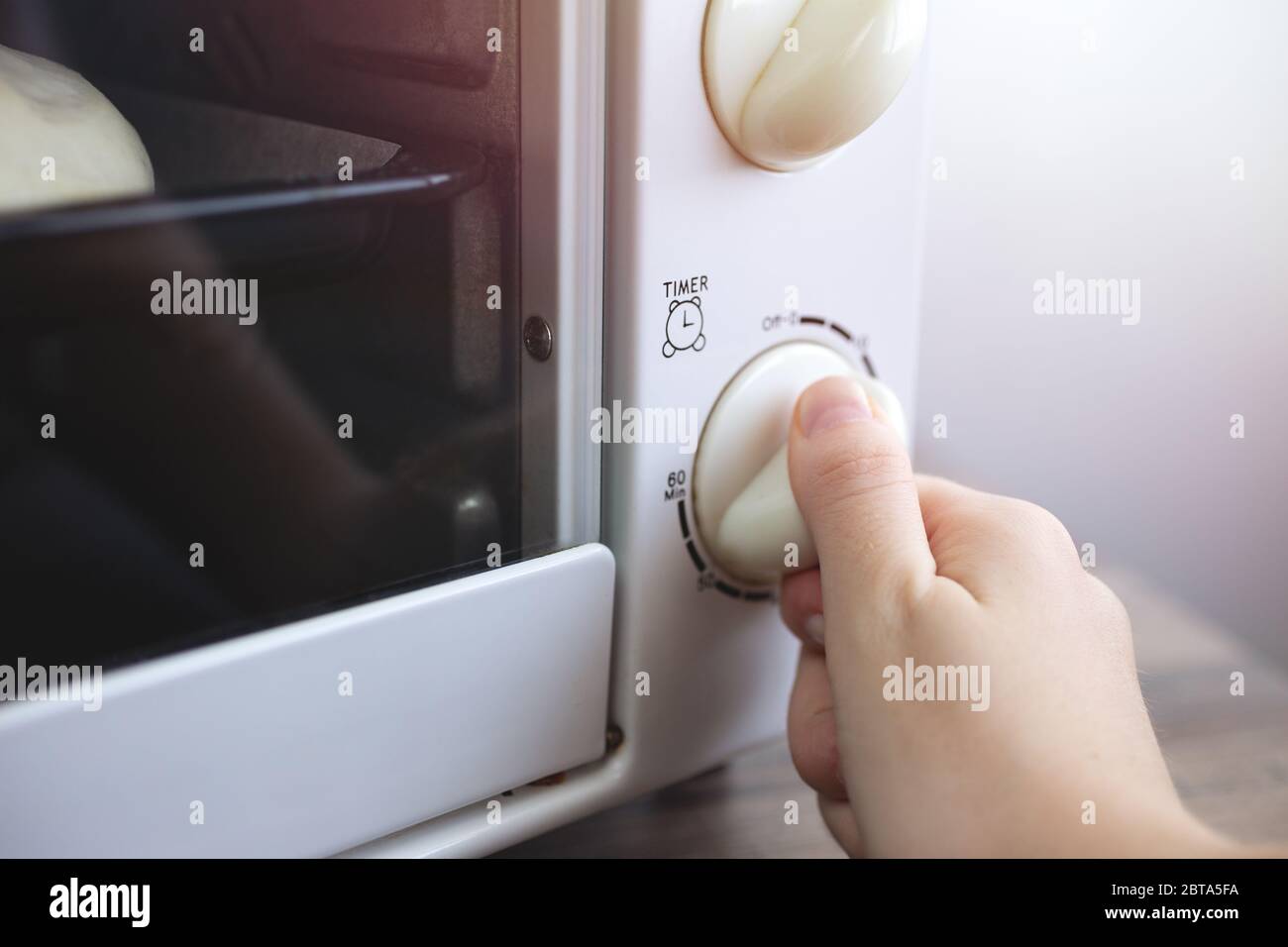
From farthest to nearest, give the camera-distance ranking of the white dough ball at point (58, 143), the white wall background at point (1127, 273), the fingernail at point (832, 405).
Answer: the white wall background at point (1127, 273) → the fingernail at point (832, 405) → the white dough ball at point (58, 143)

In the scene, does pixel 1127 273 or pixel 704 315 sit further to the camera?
pixel 1127 273

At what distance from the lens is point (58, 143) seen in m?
0.30

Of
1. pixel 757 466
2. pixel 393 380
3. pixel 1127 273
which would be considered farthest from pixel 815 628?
pixel 1127 273

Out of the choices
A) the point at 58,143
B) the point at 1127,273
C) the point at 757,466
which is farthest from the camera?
the point at 1127,273

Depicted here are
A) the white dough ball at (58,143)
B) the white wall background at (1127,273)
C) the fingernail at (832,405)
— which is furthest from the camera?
the white wall background at (1127,273)

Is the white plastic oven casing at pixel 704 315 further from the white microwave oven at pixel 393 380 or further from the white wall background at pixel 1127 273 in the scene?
the white wall background at pixel 1127 273

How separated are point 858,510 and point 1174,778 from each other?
25 centimetres

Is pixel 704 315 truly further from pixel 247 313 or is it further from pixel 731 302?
pixel 247 313

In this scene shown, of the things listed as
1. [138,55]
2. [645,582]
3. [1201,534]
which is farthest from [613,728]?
[1201,534]

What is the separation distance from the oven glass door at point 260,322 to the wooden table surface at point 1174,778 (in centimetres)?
14

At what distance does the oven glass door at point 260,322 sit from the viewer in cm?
30

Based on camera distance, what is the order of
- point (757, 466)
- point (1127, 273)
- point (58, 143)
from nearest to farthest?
point (58, 143) < point (757, 466) < point (1127, 273)

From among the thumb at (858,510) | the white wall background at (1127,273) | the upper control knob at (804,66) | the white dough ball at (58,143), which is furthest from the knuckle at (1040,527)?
the white wall background at (1127,273)

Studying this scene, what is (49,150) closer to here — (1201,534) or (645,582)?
(645,582)
